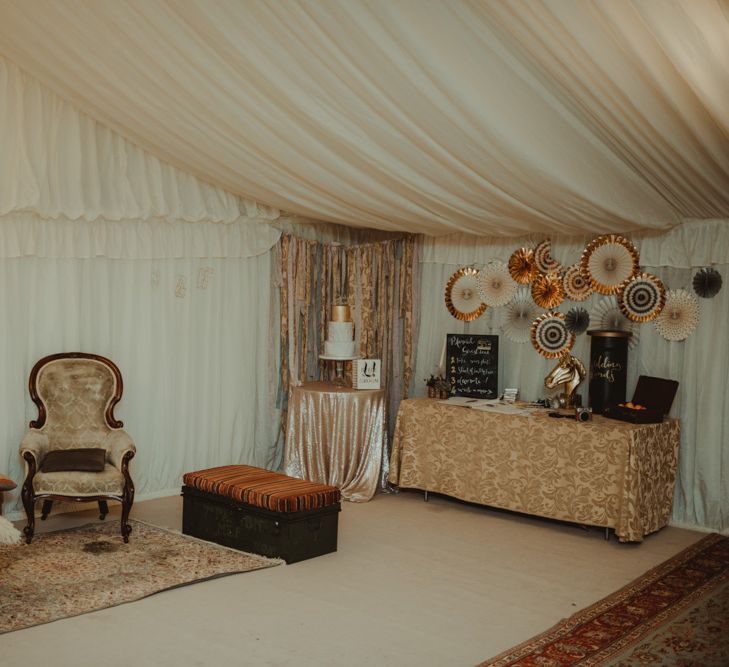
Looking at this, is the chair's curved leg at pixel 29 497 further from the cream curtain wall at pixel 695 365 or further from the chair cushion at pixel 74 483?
the cream curtain wall at pixel 695 365

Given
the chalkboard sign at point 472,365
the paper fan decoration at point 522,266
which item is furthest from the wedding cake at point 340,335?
the paper fan decoration at point 522,266

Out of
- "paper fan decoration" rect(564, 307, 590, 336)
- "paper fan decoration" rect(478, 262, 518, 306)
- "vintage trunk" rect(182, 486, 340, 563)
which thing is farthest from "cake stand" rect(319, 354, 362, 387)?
"vintage trunk" rect(182, 486, 340, 563)

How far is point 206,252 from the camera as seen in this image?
6391 mm

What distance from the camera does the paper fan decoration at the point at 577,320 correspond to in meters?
6.06

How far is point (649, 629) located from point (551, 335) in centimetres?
270

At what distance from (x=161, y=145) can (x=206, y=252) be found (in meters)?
1.11

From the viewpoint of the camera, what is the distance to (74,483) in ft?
15.9

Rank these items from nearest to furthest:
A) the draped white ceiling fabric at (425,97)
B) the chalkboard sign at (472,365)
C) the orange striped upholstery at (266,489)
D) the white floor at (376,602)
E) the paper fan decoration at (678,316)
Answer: the draped white ceiling fabric at (425,97), the white floor at (376,602), the orange striped upholstery at (266,489), the paper fan decoration at (678,316), the chalkboard sign at (472,365)

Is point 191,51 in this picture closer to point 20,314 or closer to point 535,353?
point 20,314

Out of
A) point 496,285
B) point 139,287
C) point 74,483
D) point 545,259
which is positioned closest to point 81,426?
point 74,483

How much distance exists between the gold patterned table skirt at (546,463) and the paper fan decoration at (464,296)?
2.61 feet

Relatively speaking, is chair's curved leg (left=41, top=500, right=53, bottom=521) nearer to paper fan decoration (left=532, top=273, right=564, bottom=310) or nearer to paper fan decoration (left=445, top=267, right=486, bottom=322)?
paper fan decoration (left=445, top=267, right=486, bottom=322)

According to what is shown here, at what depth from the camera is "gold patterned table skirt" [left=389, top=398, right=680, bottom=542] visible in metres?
5.24

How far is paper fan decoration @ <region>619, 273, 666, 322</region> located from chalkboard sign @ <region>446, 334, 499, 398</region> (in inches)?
38.4
